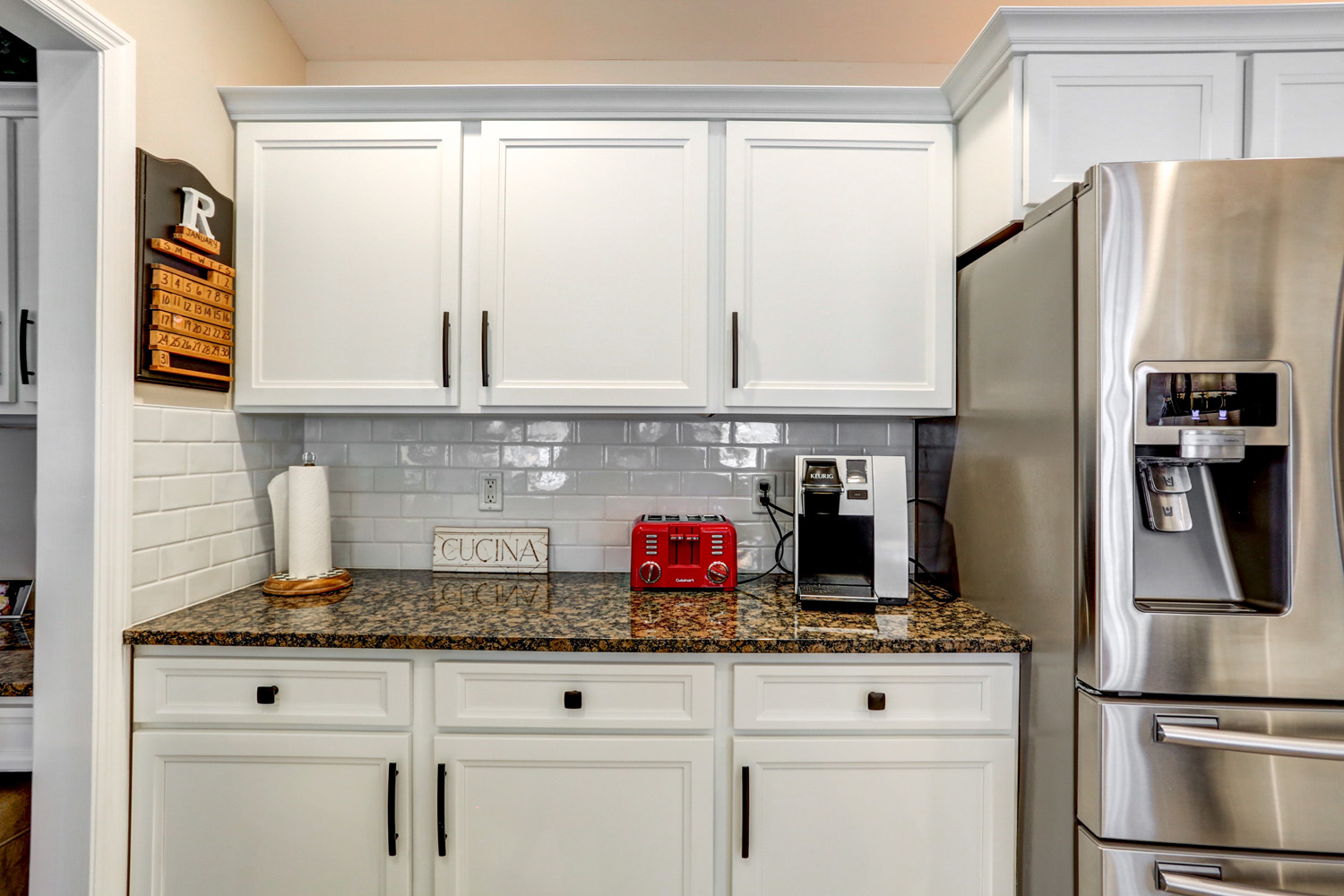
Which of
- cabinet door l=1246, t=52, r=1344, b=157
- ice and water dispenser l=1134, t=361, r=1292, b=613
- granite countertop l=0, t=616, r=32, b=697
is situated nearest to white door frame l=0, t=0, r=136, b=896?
granite countertop l=0, t=616, r=32, b=697

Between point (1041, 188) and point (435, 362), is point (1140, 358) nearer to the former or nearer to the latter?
point (1041, 188)

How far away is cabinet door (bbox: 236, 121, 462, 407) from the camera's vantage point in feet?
5.66

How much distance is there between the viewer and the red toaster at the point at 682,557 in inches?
70.4

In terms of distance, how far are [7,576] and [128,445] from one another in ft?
2.92

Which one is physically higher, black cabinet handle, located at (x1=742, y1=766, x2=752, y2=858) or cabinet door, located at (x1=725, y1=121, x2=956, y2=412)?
cabinet door, located at (x1=725, y1=121, x2=956, y2=412)

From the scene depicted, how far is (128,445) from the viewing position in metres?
1.40

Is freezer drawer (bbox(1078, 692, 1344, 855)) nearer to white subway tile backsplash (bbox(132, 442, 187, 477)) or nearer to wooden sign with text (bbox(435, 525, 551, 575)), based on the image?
wooden sign with text (bbox(435, 525, 551, 575))

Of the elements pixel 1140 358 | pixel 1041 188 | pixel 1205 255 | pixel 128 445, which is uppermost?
pixel 1041 188

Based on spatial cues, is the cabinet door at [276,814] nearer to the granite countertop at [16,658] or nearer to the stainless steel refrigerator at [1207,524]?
the granite countertop at [16,658]

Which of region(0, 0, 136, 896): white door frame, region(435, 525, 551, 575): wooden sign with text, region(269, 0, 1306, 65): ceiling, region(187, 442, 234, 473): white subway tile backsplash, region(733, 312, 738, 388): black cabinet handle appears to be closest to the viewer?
region(0, 0, 136, 896): white door frame

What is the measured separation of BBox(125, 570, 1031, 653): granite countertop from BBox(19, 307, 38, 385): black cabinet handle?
618mm

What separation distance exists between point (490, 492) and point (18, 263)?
1215mm

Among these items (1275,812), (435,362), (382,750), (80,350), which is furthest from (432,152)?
(1275,812)

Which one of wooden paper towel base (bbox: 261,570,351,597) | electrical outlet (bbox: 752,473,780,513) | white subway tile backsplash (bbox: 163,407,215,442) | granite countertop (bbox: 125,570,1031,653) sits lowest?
granite countertop (bbox: 125,570,1031,653)
